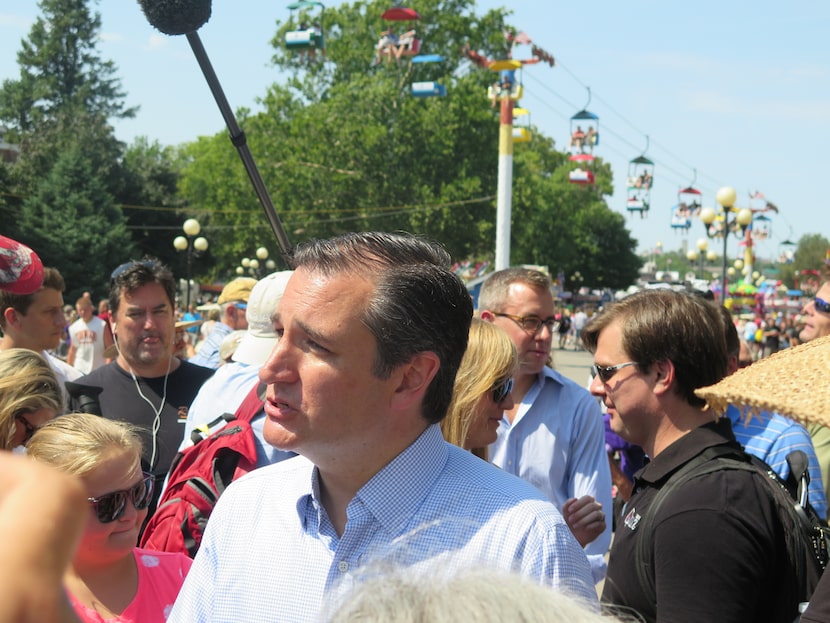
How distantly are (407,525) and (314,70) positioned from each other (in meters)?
49.9

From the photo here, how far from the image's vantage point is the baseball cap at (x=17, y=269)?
2.77 m

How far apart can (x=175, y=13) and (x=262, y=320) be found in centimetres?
143

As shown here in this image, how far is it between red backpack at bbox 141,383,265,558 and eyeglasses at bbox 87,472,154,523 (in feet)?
0.41

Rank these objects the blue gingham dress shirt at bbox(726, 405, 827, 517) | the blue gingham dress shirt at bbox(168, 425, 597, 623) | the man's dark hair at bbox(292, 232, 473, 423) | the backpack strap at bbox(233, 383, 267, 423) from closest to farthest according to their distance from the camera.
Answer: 1. the blue gingham dress shirt at bbox(168, 425, 597, 623)
2. the man's dark hair at bbox(292, 232, 473, 423)
3. the backpack strap at bbox(233, 383, 267, 423)
4. the blue gingham dress shirt at bbox(726, 405, 827, 517)

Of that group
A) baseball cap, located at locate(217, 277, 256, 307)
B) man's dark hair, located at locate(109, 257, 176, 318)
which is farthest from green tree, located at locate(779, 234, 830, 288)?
man's dark hair, located at locate(109, 257, 176, 318)

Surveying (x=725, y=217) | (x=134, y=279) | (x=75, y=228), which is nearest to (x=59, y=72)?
(x=75, y=228)

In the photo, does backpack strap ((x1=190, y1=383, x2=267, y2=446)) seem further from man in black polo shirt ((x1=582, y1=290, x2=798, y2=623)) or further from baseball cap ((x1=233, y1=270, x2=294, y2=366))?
man in black polo shirt ((x1=582, y1=290, x2=798, y2=623))

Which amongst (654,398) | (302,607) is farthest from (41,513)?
(654,398)

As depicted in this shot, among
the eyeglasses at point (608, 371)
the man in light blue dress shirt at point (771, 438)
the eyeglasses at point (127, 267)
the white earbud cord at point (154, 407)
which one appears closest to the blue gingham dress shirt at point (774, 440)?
the man in light blue dress shirt at point (771, 438)

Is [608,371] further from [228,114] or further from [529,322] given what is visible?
[228,114]

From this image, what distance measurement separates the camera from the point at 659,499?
2424 millimetres

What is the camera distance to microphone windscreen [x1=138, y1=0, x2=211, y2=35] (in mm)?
3252

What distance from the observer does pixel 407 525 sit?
188 centimetres

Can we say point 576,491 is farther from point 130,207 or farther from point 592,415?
point 130,207
